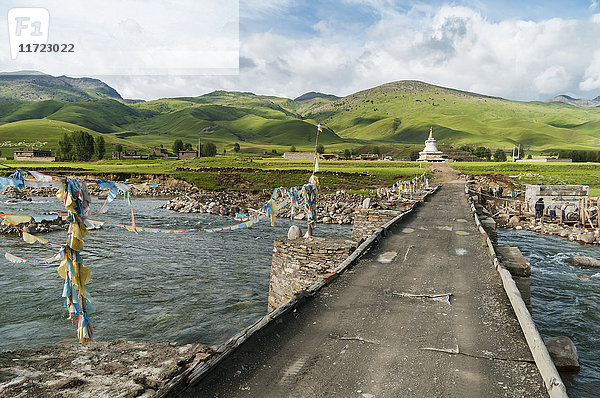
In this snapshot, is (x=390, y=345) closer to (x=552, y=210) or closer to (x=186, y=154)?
(x=552, y=210)

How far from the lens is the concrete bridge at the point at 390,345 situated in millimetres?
6035

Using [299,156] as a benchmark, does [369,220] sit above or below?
below

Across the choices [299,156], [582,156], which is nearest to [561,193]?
[299,156]

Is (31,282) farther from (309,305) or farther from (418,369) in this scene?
(418,369)

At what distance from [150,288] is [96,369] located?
11.2 metres

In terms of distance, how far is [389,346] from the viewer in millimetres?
7359

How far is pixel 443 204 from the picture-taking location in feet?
100

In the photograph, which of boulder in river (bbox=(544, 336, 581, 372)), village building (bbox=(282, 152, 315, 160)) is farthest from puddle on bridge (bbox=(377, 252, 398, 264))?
village building (bbox=(282, 152, 315, 160))

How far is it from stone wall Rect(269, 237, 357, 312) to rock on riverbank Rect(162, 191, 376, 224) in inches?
797

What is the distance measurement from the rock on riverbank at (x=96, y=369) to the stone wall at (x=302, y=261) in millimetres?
6576

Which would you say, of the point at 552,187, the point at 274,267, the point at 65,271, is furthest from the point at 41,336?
the point at 552,187

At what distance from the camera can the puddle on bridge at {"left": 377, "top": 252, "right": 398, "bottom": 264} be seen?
13.3m

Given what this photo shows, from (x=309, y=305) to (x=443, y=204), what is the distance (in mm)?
24027

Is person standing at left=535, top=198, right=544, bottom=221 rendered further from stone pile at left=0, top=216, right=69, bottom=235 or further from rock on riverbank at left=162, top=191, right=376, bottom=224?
stone pile at left=0, top=216, right=69, bottom=235
